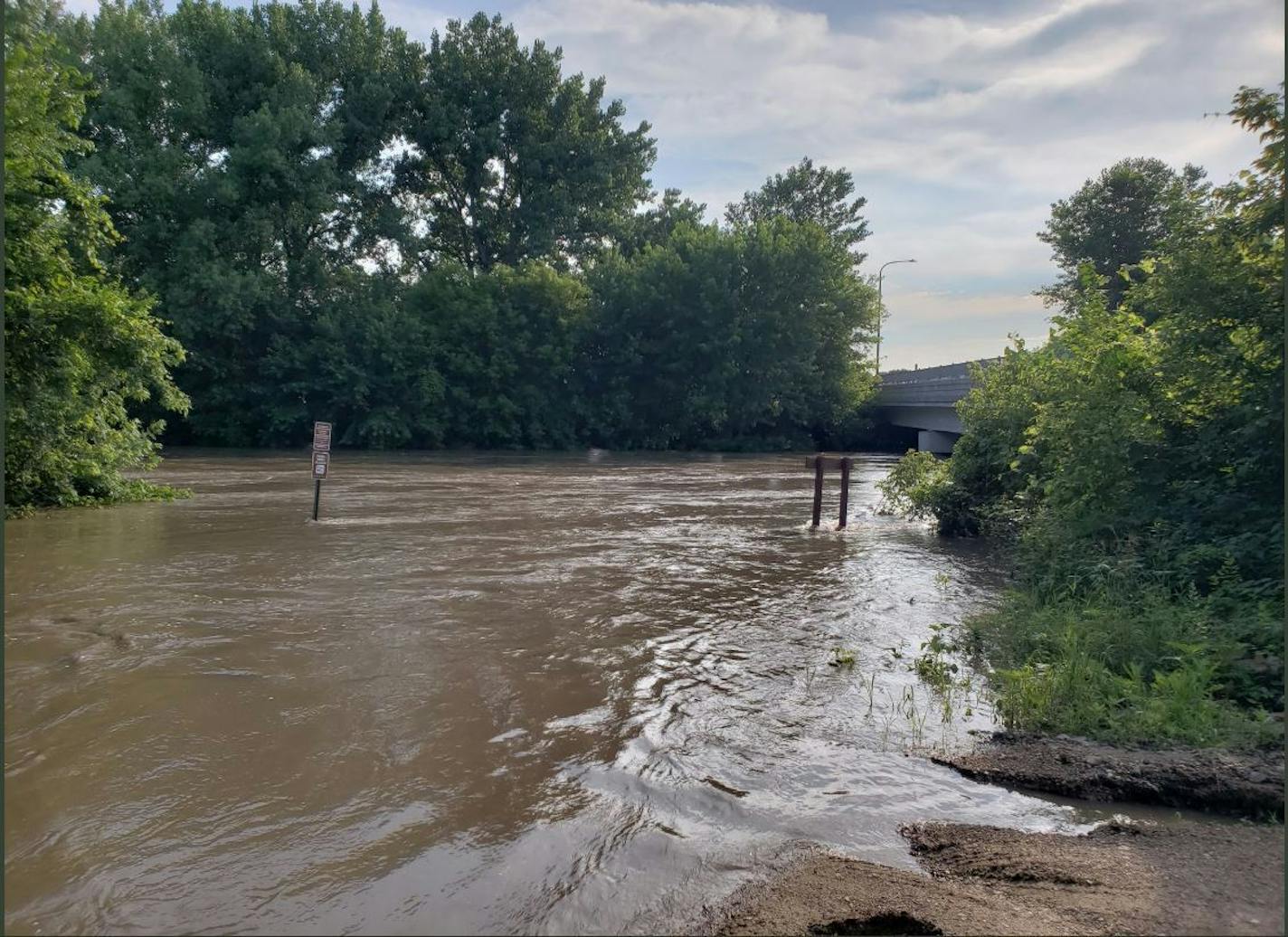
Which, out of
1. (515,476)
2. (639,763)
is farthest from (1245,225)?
(515,476)

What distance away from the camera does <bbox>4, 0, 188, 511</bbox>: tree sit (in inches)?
472

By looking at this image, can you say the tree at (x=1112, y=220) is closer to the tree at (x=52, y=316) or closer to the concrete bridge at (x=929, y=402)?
the concrete bridge at (x=929, y=402)

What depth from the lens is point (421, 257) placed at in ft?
156

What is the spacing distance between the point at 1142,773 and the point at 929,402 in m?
36.3

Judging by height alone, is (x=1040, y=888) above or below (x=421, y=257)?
below

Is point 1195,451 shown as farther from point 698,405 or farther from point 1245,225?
point 698,405

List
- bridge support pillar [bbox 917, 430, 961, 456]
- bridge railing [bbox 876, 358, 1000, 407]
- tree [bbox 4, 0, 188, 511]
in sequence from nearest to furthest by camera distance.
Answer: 1. tree [bbox 4, 0, 188, 511]
2. bridge railing [bbox 876, 358, 1000, 407]
3. bridge support pillar [bbox 917, 430, 961, 456]

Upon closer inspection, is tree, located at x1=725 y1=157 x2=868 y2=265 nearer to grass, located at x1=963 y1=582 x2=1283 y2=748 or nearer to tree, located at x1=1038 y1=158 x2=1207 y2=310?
tree, located at x1=1038 y1=158 x2=1207 y2=310

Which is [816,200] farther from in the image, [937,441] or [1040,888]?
[1040,888]

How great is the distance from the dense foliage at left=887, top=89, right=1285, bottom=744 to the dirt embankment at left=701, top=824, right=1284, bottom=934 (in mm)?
1452

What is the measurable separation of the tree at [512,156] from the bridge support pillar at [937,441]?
21.6 meters

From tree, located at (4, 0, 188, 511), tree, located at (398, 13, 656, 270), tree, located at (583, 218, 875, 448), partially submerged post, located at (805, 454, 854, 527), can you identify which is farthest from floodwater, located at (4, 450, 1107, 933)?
tree, located at (398, 13, 656, 270)

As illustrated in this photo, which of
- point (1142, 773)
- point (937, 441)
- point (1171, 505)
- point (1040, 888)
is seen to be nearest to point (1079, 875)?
point (1040, 888)

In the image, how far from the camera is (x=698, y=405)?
43438mm
